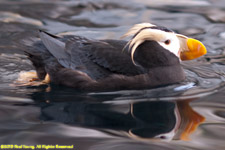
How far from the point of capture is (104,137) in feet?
10.2

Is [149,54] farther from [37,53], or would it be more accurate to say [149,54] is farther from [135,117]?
[37,53]

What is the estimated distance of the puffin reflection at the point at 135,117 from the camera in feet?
10.6

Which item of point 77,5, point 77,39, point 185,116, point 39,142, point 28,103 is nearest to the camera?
point 39,142

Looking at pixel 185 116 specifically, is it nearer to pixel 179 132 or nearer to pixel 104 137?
pixel 179 132

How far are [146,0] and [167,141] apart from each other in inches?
218

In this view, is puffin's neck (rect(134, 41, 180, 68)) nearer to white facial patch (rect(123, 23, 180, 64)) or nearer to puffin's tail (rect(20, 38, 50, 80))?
white facial patch (rect(123, 23, 180, 64))

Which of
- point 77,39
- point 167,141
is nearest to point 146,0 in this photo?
point 77,39

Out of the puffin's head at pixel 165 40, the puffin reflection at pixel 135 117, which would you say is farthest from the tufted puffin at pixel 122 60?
the puffin reflection at pixel 135 117

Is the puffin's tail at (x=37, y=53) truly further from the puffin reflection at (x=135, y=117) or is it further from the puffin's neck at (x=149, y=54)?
the puffin's neck at (x=149, y=54)

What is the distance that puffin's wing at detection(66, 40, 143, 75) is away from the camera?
13.6 ft

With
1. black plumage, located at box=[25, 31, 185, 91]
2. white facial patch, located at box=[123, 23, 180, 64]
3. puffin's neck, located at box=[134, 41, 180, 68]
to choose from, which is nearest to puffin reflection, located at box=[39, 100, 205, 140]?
black plumage, located at box=[25, 31, 185, 91]

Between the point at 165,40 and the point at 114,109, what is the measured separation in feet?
3.56

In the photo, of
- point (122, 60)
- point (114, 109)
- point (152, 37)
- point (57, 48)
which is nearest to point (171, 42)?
point (152, 37)

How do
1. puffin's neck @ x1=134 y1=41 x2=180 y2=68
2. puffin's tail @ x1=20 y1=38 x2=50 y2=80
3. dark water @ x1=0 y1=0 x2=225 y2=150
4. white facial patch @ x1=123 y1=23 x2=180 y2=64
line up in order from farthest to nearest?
1. puffin's tail @ x1=20 y1=38 x2=50 y2=80
2. puffin's neck @ x1=134 y1=41 x2=180 y2=68
3. white facial patch @ x1=123 y1=23 x2=180 y2=64
4. dark water @ x1=0 y1=0 x2=225 y2=150
